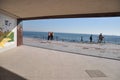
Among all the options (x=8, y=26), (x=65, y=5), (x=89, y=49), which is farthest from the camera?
(x=89, y=49)

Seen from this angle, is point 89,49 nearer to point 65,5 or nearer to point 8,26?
point 65,5

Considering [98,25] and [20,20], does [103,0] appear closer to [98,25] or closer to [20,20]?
[20,20]

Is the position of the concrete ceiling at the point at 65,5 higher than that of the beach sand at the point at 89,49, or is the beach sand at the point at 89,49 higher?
the concrete ceiling at the point at 65,5

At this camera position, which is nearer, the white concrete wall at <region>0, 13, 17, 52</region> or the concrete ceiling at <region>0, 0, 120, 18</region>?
the concrete ceiling at <region>0, 0, 120, 18</region>

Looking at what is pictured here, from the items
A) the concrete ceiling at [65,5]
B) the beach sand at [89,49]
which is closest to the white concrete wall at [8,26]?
the concrete ceiling at [65,5]

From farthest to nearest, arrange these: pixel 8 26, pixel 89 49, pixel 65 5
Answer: pixel 89 49
pixel 8 26
pixel 65 5

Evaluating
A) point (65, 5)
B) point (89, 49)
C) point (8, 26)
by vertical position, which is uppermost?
point (65, 5)

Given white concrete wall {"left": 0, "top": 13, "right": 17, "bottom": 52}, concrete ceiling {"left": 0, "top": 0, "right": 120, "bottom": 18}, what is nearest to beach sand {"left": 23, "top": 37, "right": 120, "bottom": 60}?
white concrete wall {"left": 0, "top": 13, "right": 17, "bottom": 52}

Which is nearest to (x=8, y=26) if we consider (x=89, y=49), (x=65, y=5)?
(x=65, y=5)

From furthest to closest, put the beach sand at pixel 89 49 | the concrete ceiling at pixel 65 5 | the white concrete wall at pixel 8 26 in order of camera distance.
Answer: the beach sand at pixel 89 49
the white concrete wall at pixel 8 26
the concrete ceiling at pixel 65 5

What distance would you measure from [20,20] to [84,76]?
6.98 m

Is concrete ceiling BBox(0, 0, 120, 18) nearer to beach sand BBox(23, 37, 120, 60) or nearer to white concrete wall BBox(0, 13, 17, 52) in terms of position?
white concrete wall BBox(0, 13, 17, 52)

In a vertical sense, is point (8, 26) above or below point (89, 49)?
above

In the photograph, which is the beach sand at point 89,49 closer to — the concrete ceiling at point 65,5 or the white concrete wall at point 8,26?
the white concrete wall at point 8,26
